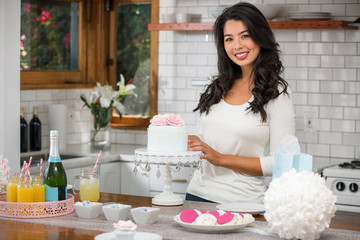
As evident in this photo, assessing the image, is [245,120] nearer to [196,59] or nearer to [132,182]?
[132,182]

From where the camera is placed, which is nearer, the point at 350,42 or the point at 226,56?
the point at 226,56

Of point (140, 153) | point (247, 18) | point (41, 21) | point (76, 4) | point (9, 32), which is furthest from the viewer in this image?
point (76, 4)

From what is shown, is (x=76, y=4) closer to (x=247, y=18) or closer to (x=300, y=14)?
(x=300, y=14)

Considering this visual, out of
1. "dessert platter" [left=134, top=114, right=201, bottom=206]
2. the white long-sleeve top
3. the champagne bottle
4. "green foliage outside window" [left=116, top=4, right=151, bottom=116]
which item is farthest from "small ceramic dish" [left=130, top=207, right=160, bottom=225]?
"green foliage outside window" [left=116, top=4, right=151, bottom=116]

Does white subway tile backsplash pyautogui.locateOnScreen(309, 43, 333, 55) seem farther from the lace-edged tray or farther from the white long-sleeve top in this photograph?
the lace-edged tray

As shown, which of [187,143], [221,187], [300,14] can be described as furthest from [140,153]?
[300,14]

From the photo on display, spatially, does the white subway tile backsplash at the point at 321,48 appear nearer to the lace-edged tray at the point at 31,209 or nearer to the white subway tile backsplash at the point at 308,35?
the white subway tile backsplash at the point at 308,35

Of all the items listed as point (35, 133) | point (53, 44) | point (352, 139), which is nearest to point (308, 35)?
point (352, 139)

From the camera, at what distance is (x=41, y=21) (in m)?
5.25

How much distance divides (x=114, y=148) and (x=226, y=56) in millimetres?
2243

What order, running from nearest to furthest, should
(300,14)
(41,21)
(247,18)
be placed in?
(247,18) → (300,14) → (41,21)

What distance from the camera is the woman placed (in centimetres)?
305

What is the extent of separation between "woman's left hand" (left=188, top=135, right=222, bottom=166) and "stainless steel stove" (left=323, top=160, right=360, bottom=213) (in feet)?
4.84

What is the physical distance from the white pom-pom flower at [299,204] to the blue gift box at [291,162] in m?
0.09
